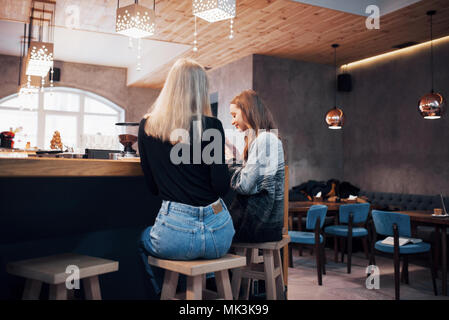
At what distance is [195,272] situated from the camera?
4.98 feet

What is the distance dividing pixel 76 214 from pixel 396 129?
251 inches

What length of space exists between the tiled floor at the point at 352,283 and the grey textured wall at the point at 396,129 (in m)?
1.76

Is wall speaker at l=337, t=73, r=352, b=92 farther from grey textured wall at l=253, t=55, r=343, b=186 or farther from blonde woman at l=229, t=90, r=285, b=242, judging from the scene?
blonde woman at l=229, t=90, r=285, b=242

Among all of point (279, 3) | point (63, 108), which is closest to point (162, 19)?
point (279, 3)

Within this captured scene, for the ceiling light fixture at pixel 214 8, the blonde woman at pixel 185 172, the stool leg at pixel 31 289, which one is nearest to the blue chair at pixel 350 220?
the ceiling light fixture at pixel 214 8

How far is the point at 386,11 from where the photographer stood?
201 inches

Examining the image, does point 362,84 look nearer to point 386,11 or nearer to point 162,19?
point 386,11

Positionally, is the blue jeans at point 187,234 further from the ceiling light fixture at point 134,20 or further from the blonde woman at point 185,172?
the ceiling light fixture at point 134,20

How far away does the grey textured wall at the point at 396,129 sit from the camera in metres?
6.35

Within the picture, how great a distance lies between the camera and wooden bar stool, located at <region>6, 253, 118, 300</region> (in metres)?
1.40

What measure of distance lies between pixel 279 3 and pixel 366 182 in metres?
4.12

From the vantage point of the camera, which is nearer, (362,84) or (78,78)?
(362,84)
